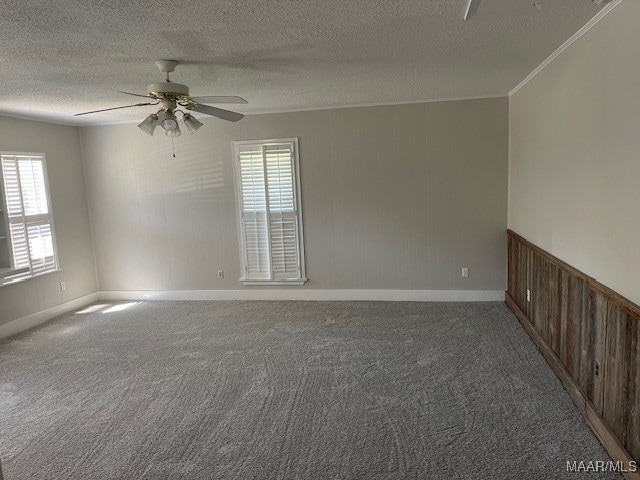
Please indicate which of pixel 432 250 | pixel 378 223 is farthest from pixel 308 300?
pixel 432 250

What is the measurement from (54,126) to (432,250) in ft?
16.9

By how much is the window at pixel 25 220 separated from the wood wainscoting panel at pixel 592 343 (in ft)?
17.5

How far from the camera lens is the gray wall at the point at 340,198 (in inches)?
205

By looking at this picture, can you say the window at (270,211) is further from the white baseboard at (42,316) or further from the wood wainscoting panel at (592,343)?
the wood wainscoting panel at (592,343)

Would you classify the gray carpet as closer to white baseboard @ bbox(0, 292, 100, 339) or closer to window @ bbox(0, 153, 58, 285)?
white baseboard @ bbox(0, 292, 100, 339)

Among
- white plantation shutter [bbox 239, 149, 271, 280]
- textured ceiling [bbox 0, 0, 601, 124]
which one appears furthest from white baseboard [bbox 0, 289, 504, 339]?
textured ceiling [bbox 0, 0, 601, 124]

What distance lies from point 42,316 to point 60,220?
1244 millimetres

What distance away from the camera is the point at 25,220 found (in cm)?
510

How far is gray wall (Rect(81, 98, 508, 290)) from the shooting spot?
17.0 feet

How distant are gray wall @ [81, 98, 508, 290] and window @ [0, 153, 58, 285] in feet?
2.48

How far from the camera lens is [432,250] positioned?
212 inches

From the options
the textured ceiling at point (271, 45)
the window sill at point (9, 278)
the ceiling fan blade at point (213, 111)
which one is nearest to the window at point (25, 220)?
the window sill at point (9, 278)

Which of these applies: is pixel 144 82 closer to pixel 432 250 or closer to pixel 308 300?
pixel 308 300

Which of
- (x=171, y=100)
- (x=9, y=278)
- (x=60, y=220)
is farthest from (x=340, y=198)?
(x=9, y=278)
